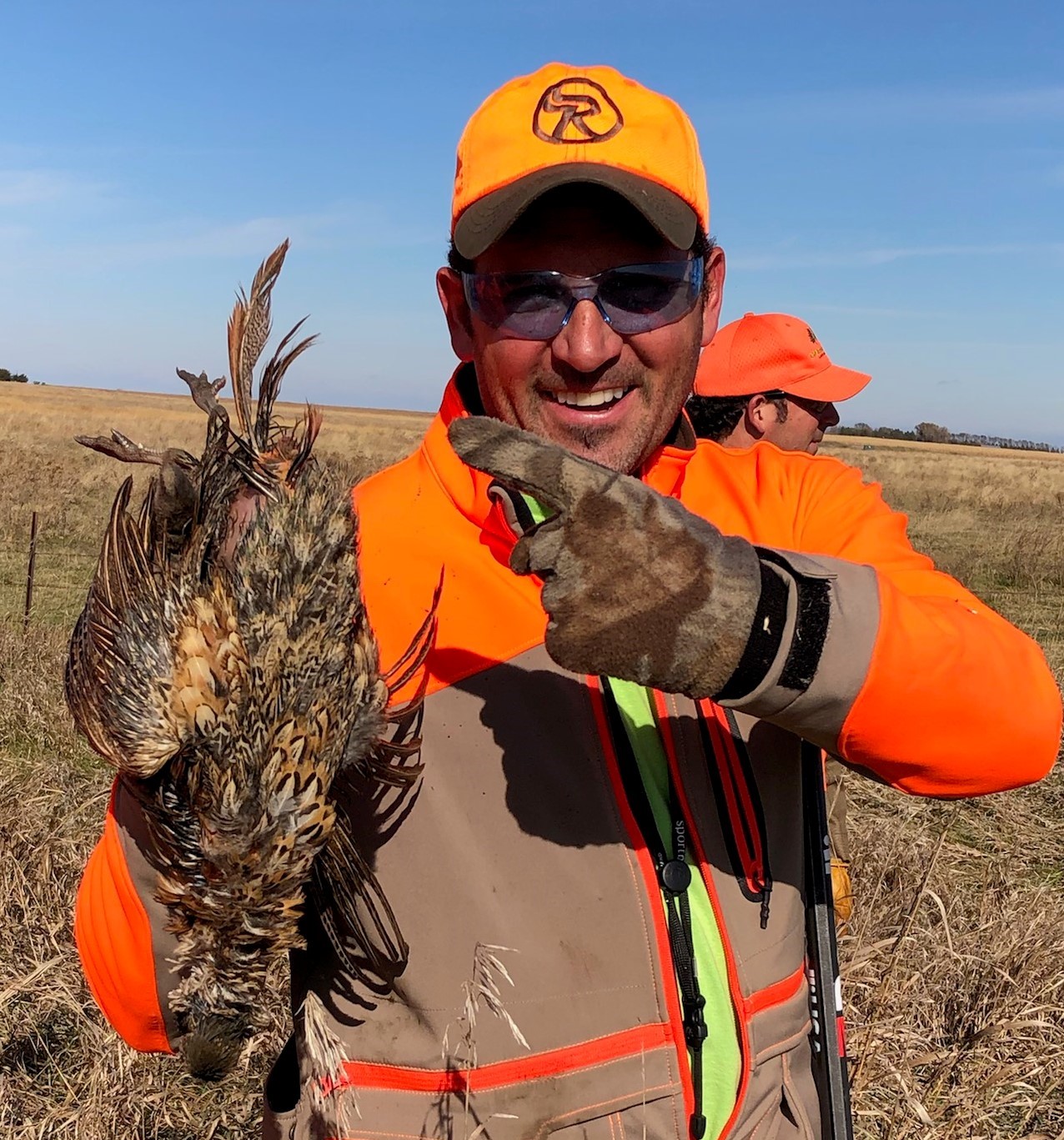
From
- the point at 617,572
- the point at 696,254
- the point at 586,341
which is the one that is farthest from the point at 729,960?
the point at 696,254

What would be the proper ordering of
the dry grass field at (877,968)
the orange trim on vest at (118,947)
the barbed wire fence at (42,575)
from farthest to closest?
the barbed wire fence at (42,575) → the dry grass field at (877,968) → the orange trim on vest at (118,947)

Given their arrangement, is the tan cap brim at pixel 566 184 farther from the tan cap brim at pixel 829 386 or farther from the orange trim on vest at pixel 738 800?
the tan cap brim at pixel 829 386

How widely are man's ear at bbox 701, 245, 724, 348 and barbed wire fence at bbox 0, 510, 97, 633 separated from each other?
8217 millimetres

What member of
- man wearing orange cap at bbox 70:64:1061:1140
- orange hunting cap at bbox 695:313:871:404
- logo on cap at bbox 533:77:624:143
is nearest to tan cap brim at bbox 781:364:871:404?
orange hunting cap at bbox 695:313:871:404

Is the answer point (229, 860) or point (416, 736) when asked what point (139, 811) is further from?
point (416, 736)

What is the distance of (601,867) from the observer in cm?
182

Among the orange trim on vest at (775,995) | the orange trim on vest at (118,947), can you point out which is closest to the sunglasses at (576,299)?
the orange trim on vest at (118,947)

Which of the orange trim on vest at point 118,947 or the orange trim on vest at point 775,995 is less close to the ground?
the orange trim on vest at point 118,947

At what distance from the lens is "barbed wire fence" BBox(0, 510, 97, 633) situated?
10.8 m

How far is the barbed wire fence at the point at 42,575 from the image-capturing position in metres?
10.8

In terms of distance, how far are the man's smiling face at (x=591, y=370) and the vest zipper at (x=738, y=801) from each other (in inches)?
21.7

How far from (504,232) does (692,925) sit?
4.46 ft

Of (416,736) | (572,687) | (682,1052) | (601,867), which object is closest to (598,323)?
(572,687)

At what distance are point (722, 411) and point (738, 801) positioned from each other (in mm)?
3784
